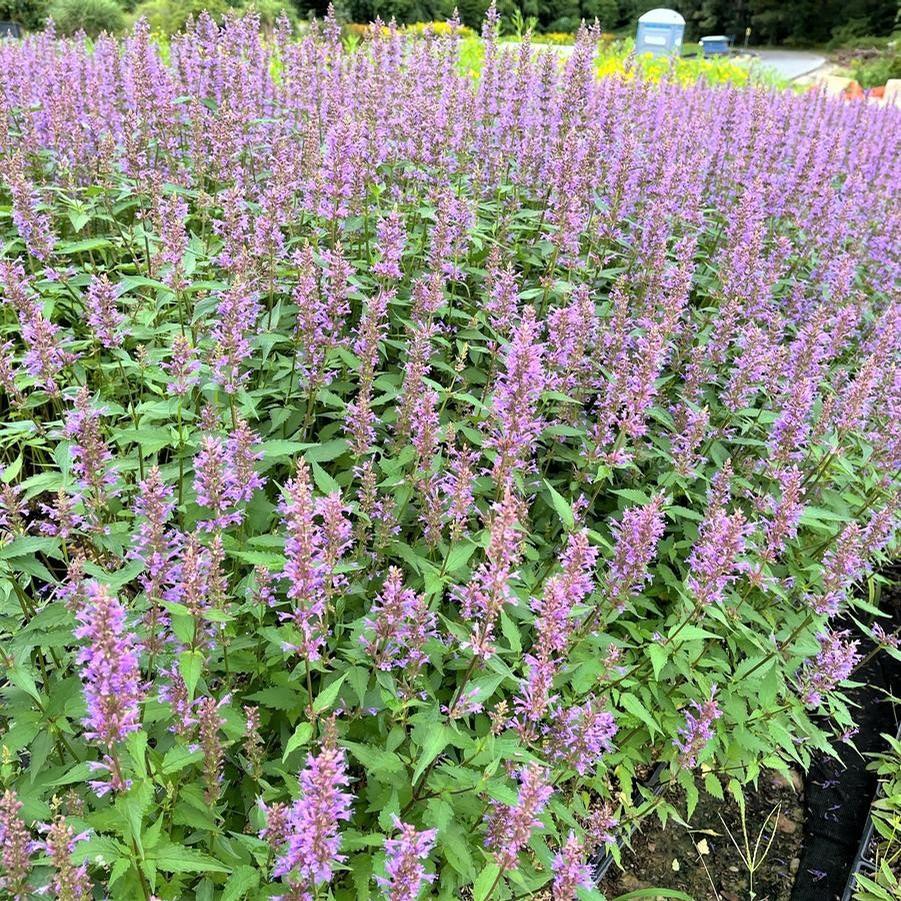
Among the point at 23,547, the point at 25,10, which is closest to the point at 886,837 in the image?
the point at 23,547

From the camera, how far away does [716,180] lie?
726cm

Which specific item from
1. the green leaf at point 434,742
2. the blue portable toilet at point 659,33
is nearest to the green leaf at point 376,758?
the green leaf at point 434,742

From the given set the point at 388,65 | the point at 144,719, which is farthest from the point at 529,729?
the point at 388,65

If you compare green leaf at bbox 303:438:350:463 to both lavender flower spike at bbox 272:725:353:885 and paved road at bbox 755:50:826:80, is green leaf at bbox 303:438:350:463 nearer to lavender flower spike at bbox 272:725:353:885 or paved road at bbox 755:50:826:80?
lavender flower spike at bbox 272:725:353:885

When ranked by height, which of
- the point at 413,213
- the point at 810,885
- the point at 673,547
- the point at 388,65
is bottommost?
the point at 810,885

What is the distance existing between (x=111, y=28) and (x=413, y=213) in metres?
22.4

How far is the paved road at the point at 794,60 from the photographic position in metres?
44.6

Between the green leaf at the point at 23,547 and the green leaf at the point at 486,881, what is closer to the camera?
the green leaf at the point at 486,881

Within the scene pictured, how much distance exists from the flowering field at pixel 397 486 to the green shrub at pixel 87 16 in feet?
62.4

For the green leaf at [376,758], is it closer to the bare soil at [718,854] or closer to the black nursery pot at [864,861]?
the bare soil at [718,854]

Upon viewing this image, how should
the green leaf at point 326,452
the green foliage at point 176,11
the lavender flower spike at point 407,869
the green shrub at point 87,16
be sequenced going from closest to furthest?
the lavender flower spike at point 407,869
the green leaf at point 326,452
the green foliage at point 176,11
the green shrub at point 87,16

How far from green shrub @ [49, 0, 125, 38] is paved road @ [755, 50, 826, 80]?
34591 mm

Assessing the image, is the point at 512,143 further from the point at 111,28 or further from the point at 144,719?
the point at 111,28

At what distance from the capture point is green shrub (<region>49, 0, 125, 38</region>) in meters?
22.3
